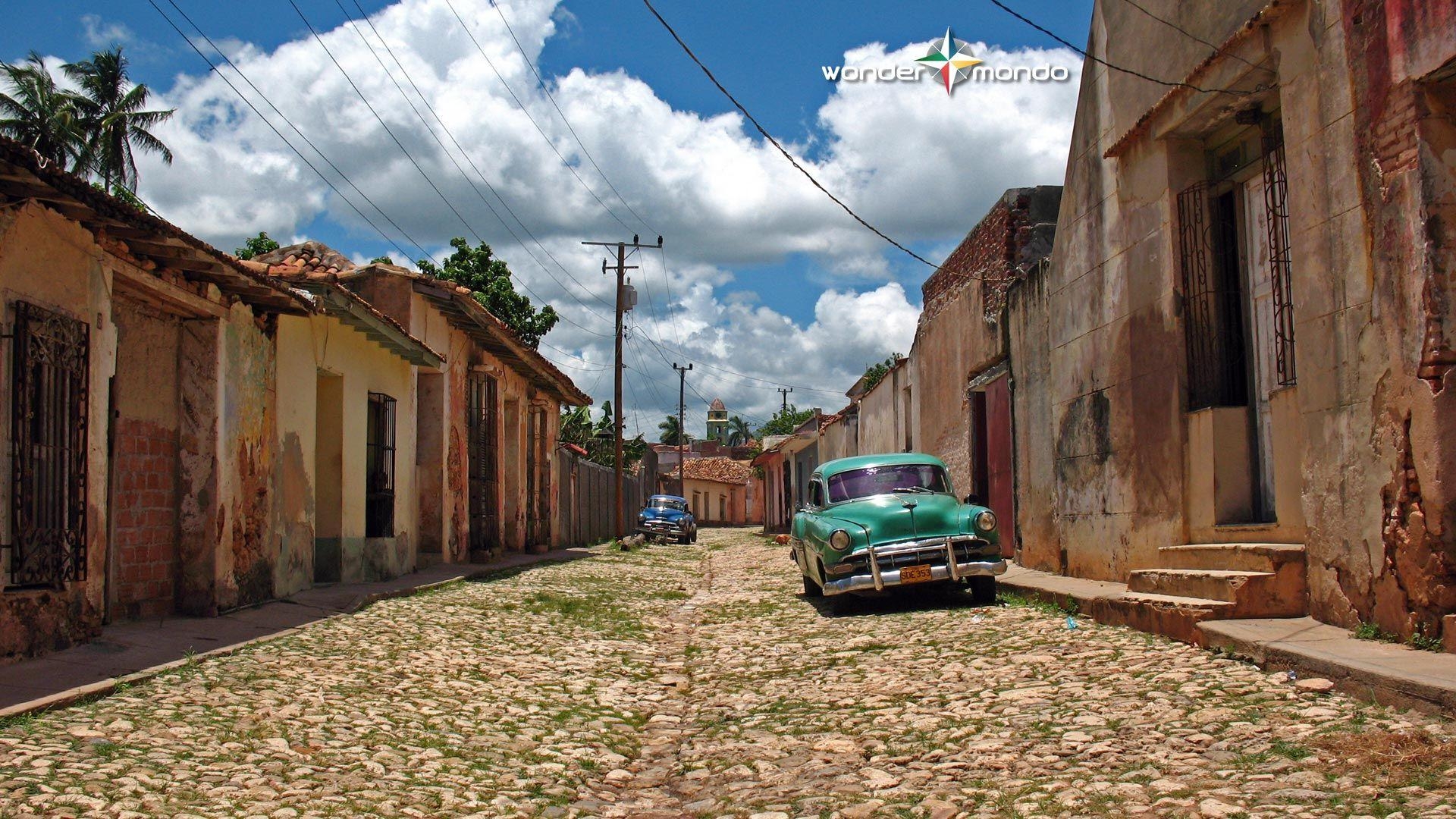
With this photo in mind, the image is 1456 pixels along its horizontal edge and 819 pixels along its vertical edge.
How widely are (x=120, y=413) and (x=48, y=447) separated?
1.99 meters

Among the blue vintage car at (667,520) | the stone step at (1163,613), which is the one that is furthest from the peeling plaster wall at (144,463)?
the blue vintage car at (667,520)

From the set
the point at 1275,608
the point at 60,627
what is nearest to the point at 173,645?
the point at 60,627

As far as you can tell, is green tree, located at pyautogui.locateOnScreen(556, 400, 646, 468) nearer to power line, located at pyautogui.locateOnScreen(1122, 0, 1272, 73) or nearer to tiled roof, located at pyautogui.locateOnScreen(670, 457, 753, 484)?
tiled roof, located at pyautogui.locateOnScreen(670, 457, 753, 484)

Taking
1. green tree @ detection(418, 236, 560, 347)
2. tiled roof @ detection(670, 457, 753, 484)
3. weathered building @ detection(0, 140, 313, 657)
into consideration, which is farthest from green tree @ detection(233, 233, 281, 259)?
tiled roof @ detection(670, 457, 753, 484)

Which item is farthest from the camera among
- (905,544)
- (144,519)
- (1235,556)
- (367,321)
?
(367,321)

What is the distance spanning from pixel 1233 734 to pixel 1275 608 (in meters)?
2.66

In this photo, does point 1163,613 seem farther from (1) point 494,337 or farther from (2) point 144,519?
(1) point 494,337

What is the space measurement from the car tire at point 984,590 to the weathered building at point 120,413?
6509 mm

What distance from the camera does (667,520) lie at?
34312 millimetres

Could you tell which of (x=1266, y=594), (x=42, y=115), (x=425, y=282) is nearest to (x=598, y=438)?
(x=42, y=115)

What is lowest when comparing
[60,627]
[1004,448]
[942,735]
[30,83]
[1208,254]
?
[942,735]

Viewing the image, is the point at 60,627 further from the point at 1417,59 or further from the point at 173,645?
the point at 1417,59

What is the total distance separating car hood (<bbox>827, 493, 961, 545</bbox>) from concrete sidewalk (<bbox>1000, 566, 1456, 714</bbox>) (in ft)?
6.69

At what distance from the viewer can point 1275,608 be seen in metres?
7.26
